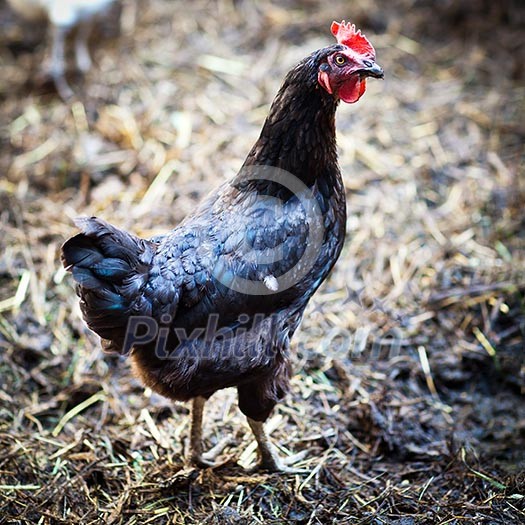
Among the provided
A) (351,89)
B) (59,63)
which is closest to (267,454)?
(351,89)

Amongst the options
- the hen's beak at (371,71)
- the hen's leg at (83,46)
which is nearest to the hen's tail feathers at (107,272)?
the hen's beak at (371,71)

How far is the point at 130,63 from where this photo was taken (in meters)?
6.48

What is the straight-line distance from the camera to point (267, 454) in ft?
11.7

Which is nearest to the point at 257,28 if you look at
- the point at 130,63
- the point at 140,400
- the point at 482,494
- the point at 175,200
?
the point at 130,63

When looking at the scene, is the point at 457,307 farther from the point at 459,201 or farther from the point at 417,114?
the point at 417,114

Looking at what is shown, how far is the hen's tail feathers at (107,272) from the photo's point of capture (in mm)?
2846

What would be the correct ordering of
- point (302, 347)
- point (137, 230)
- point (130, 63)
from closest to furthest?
point (302, 347) → point (137, 230) → point (130, 63)

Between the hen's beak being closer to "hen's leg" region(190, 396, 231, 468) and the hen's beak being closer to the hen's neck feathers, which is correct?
the hen's neck feathers

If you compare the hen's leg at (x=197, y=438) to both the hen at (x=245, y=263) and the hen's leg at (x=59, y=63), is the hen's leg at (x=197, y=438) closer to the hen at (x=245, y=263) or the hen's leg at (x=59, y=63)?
the hen at (x=245, y=263)

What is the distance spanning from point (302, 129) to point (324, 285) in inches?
64.7

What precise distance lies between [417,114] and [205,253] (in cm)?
350

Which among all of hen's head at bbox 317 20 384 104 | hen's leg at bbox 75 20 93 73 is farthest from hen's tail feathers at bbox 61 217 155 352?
hen's leg at bbox 75 20 93 73

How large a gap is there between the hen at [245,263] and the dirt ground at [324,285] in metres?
0.62

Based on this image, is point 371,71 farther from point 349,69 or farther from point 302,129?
point 302,129
